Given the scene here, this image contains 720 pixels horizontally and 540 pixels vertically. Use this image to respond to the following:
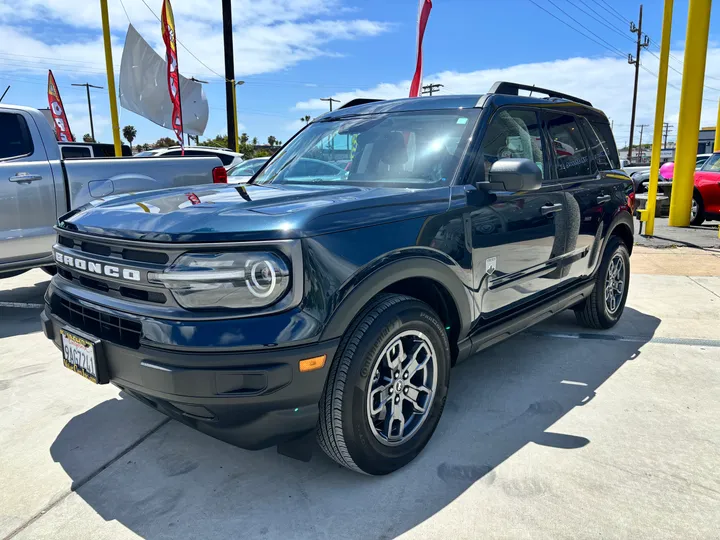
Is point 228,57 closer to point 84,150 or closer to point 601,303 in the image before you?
point 84,150

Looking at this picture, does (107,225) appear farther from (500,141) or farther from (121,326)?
(500,141)

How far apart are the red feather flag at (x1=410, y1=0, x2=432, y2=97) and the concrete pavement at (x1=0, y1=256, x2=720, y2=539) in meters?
6.82

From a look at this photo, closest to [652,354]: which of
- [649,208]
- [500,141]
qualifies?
[500,141]

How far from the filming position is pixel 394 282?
7.89ft

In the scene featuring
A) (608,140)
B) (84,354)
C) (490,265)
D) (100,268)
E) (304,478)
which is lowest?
(304,478)

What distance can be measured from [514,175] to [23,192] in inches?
183

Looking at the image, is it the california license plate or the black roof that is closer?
the california license plate

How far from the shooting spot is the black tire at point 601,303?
14.6ft

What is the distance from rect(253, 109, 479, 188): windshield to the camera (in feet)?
9.75

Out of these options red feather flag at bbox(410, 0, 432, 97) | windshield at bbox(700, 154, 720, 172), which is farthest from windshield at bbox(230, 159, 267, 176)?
windshield at bbox(700, 154, 720, 172)

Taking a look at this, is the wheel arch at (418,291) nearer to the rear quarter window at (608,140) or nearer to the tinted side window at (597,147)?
the tinted side window at (597,147)

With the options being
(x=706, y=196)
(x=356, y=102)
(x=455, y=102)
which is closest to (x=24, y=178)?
(x=356, y=102)

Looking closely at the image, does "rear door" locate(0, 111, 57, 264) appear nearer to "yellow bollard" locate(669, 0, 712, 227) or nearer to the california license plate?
the california license plate

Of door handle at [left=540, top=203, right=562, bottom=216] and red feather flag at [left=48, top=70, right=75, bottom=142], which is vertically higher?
red feather flag at [left=48, top=70, right=75, bottom=142]
